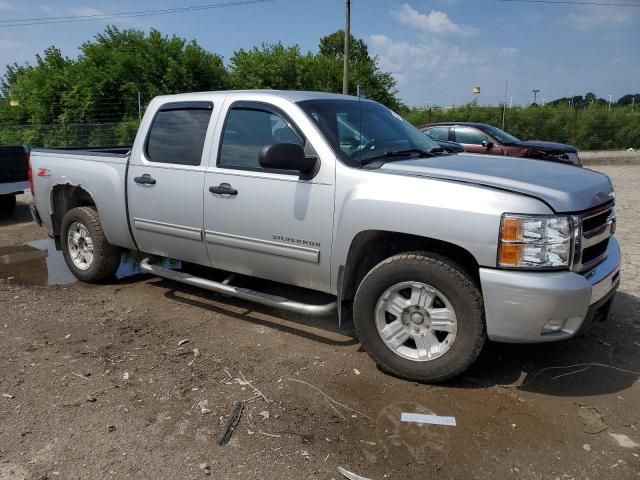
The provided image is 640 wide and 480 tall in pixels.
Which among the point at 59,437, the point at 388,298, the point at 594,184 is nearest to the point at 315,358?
the point at 388,298

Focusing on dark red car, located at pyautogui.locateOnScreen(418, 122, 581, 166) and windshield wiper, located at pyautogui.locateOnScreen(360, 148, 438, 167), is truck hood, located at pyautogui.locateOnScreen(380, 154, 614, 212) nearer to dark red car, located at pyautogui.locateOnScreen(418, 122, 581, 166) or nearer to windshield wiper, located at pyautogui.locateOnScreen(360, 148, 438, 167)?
windshield wiper, located at pyautogui.locateOnScreen(360, 148, 438, 167)

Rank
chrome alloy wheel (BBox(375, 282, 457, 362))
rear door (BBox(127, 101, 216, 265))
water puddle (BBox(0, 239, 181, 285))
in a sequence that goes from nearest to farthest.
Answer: chrome alloy wheel (BBox(375, 282, 457, 362)) → rear door (BBox(127, 101, 216, 265)) → water puddle (BBox(0, 239, 181, 285))

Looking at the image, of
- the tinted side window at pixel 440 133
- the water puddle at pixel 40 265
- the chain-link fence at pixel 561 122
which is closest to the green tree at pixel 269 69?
the chain-link fence at pixel 561 122

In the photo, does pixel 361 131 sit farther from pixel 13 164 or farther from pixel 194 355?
pixel 13 164

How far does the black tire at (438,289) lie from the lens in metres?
3.30

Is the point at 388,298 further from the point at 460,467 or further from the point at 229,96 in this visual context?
the point at 229,96

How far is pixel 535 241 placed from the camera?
3076mm

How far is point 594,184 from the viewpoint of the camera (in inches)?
141

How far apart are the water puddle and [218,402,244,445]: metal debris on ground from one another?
3.20m

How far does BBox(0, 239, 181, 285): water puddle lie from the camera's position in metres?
6.00

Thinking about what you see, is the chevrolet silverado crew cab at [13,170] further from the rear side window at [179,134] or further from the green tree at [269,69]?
the green tree at [269,69]

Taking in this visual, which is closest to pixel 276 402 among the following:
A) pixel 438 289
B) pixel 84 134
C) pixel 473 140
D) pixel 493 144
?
pixel 438 289

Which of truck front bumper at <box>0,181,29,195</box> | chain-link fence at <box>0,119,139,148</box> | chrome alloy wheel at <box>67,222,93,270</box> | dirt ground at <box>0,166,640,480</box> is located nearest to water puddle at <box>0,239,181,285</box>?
chrome alloy wheel at <box>67,222,93,270</box>

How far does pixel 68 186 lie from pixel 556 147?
35.6 ft
